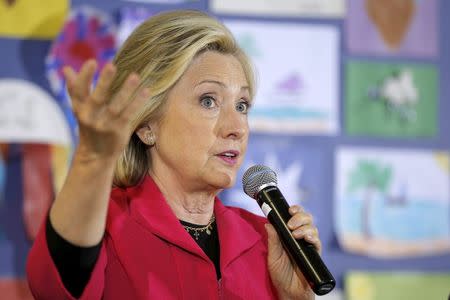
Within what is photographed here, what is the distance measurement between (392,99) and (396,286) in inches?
25.0

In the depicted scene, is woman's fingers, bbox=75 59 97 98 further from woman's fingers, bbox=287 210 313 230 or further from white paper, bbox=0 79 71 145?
white paper, bbox=0 79 71 145

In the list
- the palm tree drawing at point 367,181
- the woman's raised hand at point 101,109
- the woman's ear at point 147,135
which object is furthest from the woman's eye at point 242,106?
the palm tree drawing at point 367,181

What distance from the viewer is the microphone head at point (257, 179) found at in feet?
4.46

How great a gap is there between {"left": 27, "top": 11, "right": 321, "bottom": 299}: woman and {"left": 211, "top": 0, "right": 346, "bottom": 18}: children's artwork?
0.61m

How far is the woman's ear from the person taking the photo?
1506mm

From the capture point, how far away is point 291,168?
2176mm

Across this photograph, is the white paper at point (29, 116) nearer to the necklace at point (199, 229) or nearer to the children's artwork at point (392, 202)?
the necklace at point (199, 229)

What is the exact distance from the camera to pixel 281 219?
50.4 inches

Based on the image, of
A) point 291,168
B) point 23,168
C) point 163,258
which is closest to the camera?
point 163,258

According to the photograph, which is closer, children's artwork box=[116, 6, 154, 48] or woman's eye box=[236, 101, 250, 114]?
woman's eye box=[236, 101, 250, 114]

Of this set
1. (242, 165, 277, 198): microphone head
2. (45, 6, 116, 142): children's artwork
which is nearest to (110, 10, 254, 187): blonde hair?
(242, 165, 277, 198): microphone head

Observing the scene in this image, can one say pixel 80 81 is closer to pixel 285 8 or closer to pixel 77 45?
pixel 77 45

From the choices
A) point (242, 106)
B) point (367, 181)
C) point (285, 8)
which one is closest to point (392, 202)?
point (367, 181)

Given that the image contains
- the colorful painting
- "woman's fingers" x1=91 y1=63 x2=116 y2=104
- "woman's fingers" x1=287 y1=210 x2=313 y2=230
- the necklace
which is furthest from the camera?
the colorful painting
